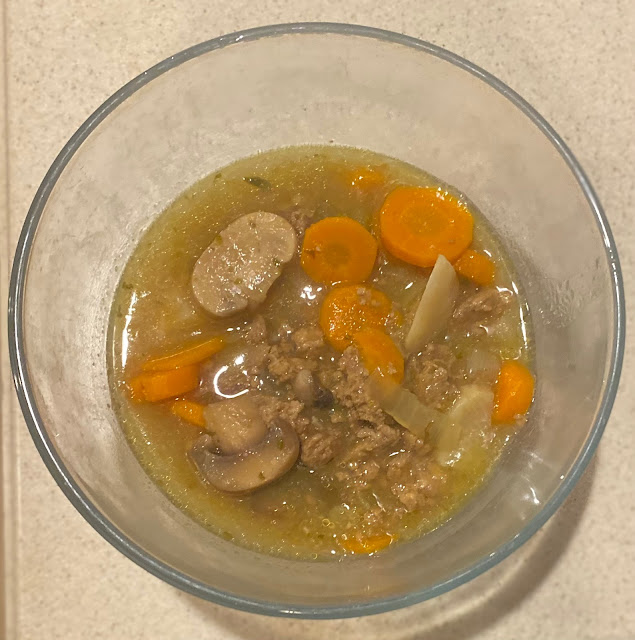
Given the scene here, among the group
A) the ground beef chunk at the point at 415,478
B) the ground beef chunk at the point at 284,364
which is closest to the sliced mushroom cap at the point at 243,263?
the ground beef chunk at the point at 284,364

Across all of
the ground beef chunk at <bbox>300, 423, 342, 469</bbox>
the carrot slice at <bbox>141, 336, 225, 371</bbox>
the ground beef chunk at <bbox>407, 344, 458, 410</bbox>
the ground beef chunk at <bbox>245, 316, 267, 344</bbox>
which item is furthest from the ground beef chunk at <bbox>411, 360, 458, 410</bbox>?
the carrot slice at <bbox>141, 336, 225, 371</bbox>

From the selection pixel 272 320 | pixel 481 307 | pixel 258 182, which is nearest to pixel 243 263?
pixel 272 320

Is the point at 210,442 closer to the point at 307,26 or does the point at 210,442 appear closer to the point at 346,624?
the point at 346,624

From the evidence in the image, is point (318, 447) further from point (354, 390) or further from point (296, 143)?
point (296, 143)

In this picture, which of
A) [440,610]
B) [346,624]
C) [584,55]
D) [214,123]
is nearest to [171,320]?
[214,123]

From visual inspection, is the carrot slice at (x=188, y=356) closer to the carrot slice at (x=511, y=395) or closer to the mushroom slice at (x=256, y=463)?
the mushroom slice at (x=256, y=463)

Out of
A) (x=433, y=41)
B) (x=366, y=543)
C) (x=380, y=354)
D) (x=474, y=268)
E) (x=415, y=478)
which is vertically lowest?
(x=366, y=543)
